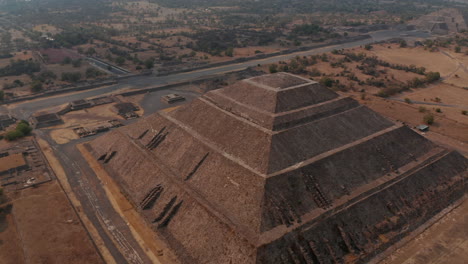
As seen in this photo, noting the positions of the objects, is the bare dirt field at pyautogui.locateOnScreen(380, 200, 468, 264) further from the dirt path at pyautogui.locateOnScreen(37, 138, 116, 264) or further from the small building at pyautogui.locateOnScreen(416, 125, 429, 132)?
the dirt path at pyautogui.locateOnScreen(37, 138, 116, 264)

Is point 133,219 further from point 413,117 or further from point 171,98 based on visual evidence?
point 413,117

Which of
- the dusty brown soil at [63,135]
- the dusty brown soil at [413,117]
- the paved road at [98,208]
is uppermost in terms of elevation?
the paved road at [98,208]

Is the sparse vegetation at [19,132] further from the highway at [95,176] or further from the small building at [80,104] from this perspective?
the small building at [80,104]

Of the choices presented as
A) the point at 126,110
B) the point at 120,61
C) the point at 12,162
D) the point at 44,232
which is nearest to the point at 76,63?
the point at 120,61

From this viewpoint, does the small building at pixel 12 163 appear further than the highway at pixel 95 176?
Yes

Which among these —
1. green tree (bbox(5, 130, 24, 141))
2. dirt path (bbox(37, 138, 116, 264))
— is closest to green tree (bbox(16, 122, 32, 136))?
green tree (bbox(5, 130, 24, 141))

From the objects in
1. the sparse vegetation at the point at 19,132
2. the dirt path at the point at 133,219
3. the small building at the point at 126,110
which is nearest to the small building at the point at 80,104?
the small building at the point at 126,110

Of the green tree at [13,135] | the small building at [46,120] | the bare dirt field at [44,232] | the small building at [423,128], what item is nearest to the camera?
the bare dirt field at [44,232]
